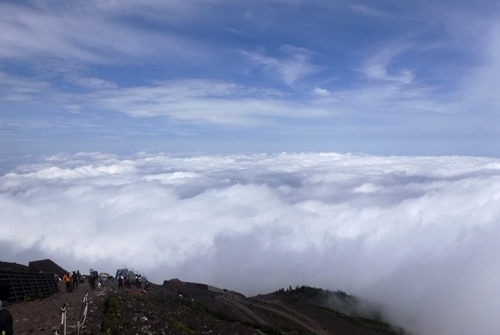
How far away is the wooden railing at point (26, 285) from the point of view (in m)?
17.7

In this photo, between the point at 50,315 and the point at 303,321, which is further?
the point at 303,321

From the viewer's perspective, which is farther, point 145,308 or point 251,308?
point 251,308

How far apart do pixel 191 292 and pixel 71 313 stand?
2950 centimetres

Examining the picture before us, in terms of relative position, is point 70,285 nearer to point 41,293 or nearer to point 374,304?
point 41,293

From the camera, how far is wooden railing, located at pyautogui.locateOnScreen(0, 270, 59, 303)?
1770 centimetres

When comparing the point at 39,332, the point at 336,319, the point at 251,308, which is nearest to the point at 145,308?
the point at 39,332

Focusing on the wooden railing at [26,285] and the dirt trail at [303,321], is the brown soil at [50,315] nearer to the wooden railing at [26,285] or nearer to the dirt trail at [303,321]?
the wooden railing at [26,285]

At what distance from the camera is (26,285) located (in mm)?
19422

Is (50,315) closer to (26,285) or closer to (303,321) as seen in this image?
(26,285)

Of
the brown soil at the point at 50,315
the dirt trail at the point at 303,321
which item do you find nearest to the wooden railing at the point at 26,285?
the brown soil at the point at 50,315

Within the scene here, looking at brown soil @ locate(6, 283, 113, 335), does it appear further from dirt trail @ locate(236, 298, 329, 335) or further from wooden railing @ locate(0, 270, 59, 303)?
dirt trail @ locate(236, 298, 329, 335)

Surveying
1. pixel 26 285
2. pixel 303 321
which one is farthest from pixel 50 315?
pixel 303 321

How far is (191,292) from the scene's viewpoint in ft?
145

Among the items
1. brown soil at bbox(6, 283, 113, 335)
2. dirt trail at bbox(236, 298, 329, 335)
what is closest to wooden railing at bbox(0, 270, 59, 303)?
brown soil at bbox(6, 283, 113, 335)
